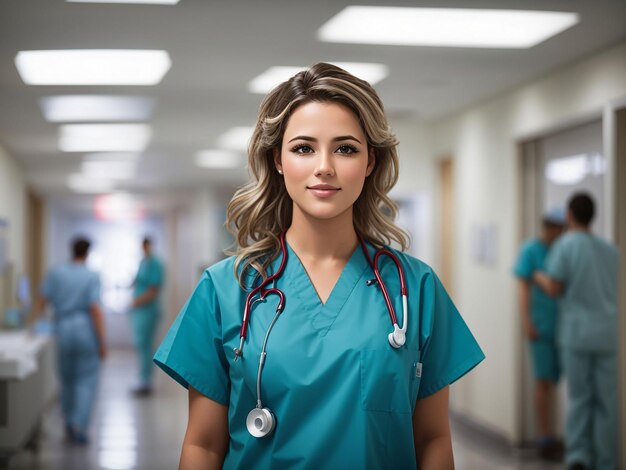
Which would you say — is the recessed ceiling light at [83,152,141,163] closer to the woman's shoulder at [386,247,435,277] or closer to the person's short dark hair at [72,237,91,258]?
the person's short dark hair at [72,237,91,258]

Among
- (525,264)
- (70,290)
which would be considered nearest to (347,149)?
(525,264)

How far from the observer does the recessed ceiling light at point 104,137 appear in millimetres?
6465

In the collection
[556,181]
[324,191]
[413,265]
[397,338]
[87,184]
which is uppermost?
[87,184]

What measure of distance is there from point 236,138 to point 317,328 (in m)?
5.72

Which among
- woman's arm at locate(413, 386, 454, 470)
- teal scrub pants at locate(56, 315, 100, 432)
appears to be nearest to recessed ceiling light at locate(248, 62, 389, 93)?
teal scrub pants at locate(56, 315, 100, 432)

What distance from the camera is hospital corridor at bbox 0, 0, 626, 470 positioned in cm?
159

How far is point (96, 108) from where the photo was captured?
5738mm

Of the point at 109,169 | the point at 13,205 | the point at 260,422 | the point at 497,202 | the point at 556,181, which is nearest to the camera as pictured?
the point at 260,422

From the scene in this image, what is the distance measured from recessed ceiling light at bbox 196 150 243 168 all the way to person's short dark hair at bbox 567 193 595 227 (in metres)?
4.43

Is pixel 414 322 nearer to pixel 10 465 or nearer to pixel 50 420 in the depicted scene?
pixel 10 465

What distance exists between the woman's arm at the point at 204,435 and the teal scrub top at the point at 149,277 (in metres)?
6.73

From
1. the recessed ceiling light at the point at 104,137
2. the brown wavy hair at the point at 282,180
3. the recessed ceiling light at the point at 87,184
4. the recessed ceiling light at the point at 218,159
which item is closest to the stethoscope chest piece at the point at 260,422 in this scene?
the brown wavy hair at the point at 282,180

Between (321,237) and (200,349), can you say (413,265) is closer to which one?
(321,237)

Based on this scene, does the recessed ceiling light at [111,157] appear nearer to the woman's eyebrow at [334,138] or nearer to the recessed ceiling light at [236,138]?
the recessed ceiling light at [236,138]
